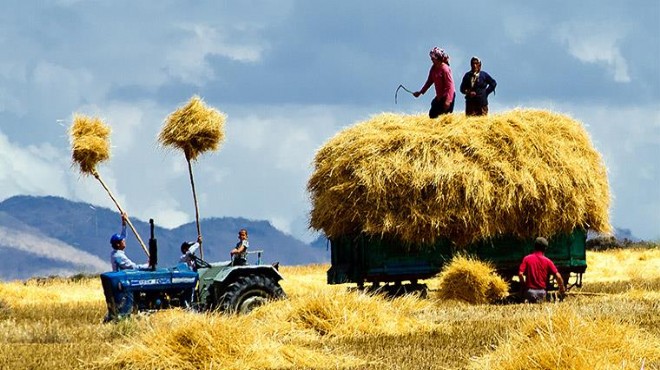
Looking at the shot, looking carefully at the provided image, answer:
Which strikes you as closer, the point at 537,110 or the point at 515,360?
the point at 515,360

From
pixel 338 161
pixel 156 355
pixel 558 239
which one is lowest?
pixel 156 355

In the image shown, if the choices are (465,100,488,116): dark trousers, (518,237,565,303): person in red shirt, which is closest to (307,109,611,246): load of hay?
(465,100,488,116): dark trousers

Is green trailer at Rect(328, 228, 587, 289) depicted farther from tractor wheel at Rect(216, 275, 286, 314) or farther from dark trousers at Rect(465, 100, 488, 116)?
tractor wheel at Rect(216, 275, 286, 314)

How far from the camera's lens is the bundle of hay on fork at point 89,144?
20.0 metres

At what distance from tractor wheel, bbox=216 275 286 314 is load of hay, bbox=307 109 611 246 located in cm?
323

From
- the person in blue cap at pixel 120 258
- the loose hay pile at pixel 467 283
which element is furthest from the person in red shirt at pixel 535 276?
the person in blue cap at pixel 120 258

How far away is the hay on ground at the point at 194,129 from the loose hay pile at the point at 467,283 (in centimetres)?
503

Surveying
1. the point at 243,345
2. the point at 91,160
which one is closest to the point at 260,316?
the point at 243,345

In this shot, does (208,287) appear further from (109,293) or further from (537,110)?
(537,110)

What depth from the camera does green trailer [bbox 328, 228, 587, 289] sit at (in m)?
19.3

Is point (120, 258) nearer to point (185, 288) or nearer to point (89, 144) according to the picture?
point (185, 288)

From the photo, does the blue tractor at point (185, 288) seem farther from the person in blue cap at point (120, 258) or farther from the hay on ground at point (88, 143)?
the hay on ground at point (88, 143)

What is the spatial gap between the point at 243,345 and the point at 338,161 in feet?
29.5

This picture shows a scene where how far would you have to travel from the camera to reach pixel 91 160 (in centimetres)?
2012
